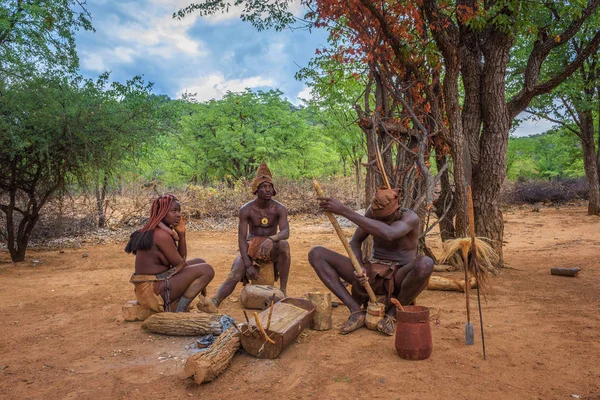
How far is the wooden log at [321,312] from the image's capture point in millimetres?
4273

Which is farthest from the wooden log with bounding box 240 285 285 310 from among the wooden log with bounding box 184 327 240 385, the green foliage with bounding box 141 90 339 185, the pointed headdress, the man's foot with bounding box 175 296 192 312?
the green foliage with bounding box 141 90 339 185

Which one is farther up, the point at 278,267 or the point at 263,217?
the point at 263,217

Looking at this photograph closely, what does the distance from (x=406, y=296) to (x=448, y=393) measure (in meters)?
1.39

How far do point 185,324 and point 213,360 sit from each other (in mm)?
1049

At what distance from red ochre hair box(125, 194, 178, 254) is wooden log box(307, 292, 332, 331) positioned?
1.70 meters

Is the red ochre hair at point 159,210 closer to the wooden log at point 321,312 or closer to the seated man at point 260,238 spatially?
the seated man at point 260,238

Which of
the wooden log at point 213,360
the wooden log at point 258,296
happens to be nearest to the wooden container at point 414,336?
the wooden log at point 213,360

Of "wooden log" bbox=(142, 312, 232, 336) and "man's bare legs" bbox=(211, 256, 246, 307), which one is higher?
"man's bare legs" bbox=(211, 256, 246, 307)

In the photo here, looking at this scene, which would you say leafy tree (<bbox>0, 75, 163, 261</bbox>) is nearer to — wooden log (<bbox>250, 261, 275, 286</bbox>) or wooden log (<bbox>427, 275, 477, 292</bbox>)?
wooden log (<bbox>250, 261, 275, 286</bbox>)

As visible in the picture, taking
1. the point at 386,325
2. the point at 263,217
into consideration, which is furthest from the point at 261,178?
the point at 386,325

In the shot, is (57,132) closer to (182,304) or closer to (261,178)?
(261,178)

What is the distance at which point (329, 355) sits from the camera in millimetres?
3666

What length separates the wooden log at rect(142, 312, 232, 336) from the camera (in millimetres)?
4078

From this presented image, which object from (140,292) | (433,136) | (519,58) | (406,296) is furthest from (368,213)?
(519,58)
